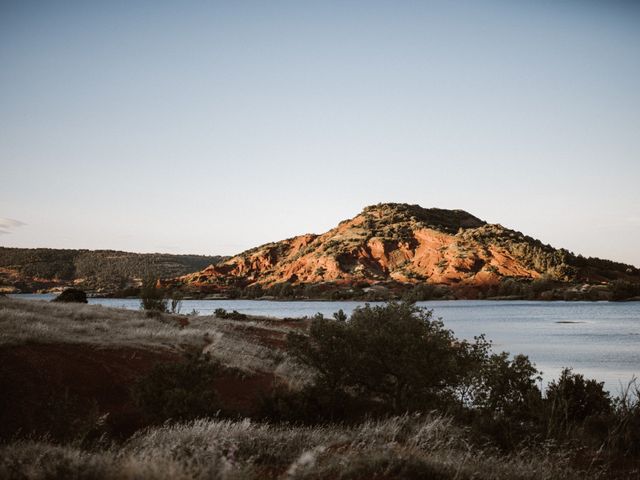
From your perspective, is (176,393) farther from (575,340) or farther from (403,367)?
(575,340)

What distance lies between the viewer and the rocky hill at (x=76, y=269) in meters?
142

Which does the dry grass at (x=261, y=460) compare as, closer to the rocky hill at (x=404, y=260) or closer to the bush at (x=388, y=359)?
the bush at (x=388, y=359)

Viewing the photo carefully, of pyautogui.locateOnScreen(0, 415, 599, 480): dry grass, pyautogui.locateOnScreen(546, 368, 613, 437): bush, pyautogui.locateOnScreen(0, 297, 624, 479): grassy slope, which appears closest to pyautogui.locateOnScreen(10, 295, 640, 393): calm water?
pyautogui.locateOnScreen(546, 368, 613, 437): bush

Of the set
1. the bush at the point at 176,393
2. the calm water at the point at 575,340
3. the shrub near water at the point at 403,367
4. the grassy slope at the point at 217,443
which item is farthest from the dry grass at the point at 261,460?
the calm water at the point at 575,340

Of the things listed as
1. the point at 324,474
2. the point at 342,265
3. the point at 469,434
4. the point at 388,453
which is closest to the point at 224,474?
the point at 324,474

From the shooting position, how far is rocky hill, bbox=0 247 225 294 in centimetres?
14212

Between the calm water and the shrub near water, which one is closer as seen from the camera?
the shrub near water

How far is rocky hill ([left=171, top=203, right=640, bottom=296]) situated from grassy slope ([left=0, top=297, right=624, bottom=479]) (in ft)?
321

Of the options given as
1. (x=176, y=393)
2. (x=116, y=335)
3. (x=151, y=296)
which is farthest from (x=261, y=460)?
(x=151, y=296)

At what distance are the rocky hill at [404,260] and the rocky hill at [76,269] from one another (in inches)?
789

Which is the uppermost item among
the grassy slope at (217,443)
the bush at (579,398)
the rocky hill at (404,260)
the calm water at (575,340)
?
the rocky hill at (404,260)

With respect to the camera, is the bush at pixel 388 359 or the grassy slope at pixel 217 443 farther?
the bush at pixel 388 359

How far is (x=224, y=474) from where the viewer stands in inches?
222

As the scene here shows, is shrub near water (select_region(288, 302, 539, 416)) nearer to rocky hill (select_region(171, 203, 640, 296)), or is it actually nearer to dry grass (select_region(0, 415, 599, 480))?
dry grass (select_region(0, 415, 599, 480))
